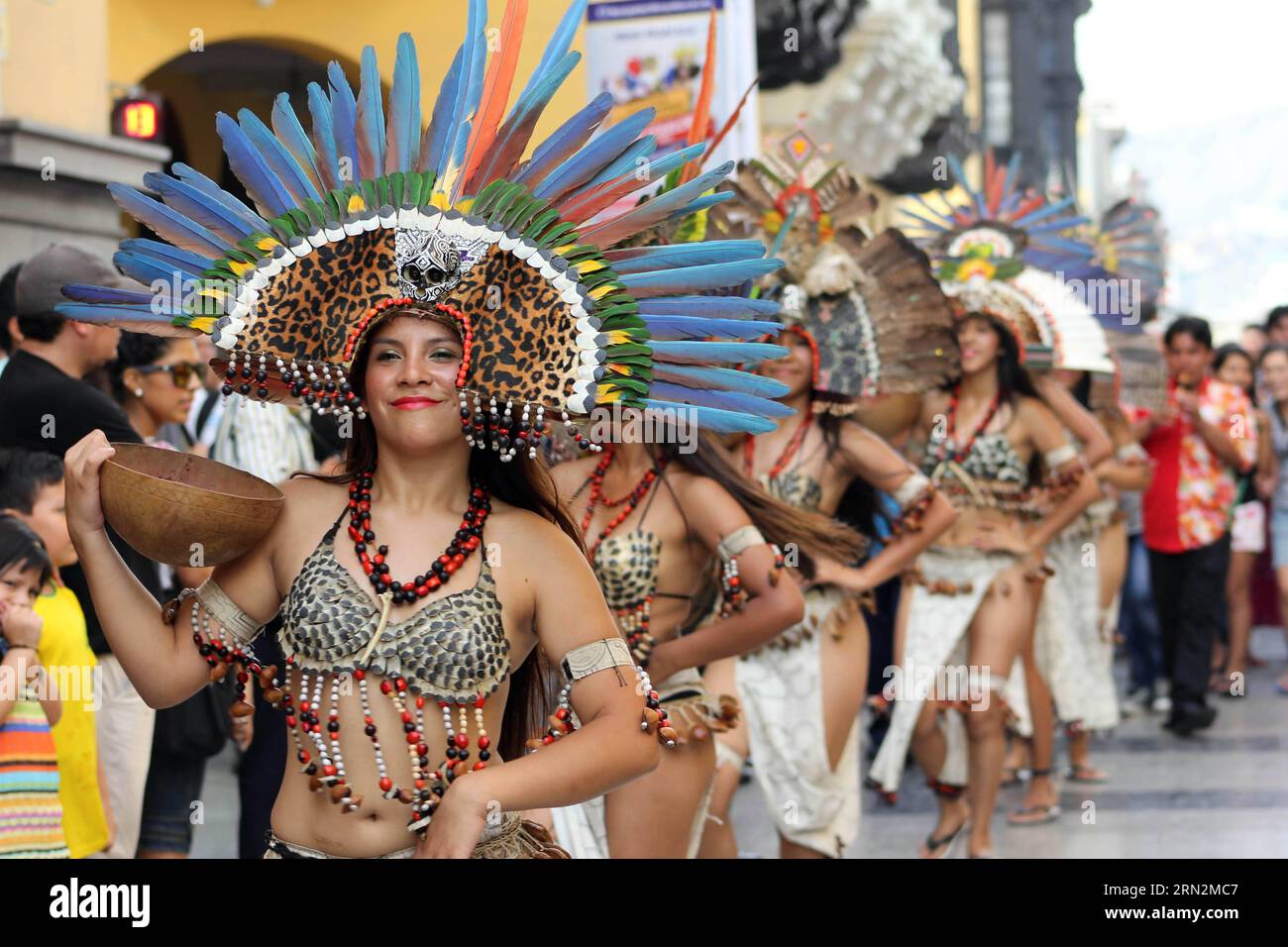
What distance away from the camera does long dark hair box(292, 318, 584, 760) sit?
142 inches

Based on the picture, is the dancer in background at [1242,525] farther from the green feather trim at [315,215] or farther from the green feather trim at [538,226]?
the green feather trim at [315,215]

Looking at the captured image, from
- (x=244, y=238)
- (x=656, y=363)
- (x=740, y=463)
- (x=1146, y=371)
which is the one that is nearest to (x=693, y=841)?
(x=740, y=463)

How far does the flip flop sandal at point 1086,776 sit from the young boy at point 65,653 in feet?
18.7

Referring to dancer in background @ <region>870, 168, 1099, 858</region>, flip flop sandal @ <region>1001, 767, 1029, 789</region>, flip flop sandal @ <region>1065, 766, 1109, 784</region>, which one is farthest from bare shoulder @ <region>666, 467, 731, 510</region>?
flip flop sandal @ <region>1065, 766, 1109, 784</region>

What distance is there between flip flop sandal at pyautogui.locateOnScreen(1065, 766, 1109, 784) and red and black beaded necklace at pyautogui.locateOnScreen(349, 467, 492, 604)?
21.7 feet

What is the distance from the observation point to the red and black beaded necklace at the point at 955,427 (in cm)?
823

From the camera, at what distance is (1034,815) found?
28.1ft

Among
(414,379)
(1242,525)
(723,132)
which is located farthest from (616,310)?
(1242,525)

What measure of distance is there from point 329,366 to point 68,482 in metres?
0.49

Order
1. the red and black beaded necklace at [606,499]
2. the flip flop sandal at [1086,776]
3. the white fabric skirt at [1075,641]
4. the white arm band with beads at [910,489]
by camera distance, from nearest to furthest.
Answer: the red and black beaded necklace at [606,499] < the white arm band with beads at [910,489] < the white fabric skirt at [1075,641] < the flip flop sandal at [1086,776]

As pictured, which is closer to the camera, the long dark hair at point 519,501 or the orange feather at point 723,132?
the long dark hair at point 519,501

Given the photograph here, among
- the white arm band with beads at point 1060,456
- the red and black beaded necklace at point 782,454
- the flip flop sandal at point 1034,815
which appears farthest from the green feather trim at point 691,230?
the flip flop sandal at point 1034,815

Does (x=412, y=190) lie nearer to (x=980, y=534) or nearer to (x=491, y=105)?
(x=491, y=105)

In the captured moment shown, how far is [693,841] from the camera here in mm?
5207
